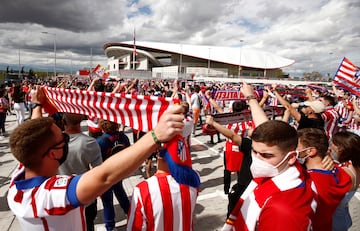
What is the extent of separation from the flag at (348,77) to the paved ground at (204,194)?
3.09 meters

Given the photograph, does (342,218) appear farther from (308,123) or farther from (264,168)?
(308,123)

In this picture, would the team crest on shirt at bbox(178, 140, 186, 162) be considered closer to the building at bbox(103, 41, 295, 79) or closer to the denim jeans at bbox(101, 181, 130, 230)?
the denim jeans at bbox(101, 181, 130, 230)

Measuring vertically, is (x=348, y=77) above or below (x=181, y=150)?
above

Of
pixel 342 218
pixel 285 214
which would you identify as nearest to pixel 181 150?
pixel 285 214

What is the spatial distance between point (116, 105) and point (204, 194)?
329 cm

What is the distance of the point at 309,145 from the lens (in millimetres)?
2137

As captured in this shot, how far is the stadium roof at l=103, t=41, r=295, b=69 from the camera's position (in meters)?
75.1

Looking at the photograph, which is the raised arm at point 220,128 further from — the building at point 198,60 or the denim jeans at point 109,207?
the building at point 198,60

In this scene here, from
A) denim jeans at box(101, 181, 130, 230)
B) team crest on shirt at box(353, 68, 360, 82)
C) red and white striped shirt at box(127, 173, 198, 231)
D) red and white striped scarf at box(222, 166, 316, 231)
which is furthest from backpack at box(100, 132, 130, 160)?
team crest on shirt at box(353, 68, 360, 82)

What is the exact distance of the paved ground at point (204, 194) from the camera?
11.9ft

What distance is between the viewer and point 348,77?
260 inches

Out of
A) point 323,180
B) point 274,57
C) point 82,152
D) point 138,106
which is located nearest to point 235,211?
point 323,180

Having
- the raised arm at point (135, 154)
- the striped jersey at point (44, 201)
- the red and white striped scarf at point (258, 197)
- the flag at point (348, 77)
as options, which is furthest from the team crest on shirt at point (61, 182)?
the flag at point (348, 77)

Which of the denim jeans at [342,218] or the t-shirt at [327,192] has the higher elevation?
the t-shirt at [327,192]
